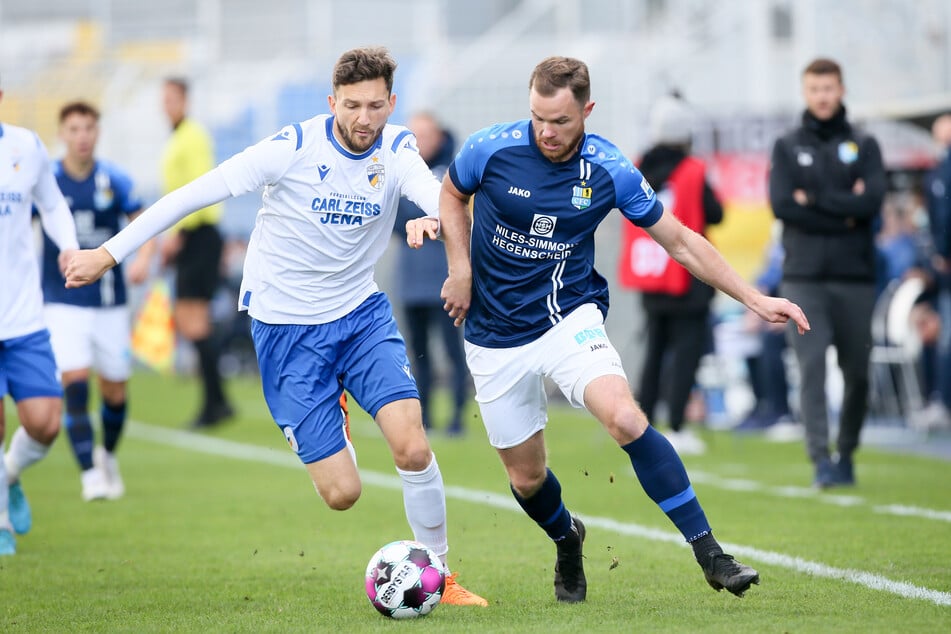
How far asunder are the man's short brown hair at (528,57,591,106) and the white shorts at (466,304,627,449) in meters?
0.91

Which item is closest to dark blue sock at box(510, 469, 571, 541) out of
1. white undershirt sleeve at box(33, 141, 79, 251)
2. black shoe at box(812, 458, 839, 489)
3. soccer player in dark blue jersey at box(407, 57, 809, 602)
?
soccer player in dark blue jersey at box(407, 57, 809, 602)

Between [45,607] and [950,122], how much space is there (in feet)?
31.2

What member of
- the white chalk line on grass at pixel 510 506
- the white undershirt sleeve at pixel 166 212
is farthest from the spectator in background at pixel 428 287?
the white undershirt sleeve at pixel 166 212

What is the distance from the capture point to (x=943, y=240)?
12.7 m

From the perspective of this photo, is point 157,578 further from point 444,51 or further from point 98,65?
point 98,65

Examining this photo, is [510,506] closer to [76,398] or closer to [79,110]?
[76,398]

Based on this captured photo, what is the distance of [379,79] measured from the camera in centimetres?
597

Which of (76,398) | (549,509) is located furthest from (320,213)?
(76,398)

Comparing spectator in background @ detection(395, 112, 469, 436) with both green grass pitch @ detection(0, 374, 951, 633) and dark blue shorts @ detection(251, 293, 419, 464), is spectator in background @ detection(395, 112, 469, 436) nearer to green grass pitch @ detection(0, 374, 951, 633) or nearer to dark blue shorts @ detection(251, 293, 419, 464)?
green grass pitch @ detection(0, 374, 951, 633)

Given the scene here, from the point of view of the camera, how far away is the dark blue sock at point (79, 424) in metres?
9.98

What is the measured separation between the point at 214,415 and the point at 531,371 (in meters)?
9.79

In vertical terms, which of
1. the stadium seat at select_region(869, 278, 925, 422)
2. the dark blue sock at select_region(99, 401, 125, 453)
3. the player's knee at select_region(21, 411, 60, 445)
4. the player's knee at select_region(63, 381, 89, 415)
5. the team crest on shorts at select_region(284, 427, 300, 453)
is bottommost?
the stadium seat at select_region(869, 278, 925, 422)

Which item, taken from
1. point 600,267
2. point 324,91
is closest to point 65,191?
point 600,267

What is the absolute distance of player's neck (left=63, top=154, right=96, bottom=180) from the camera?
992cm
